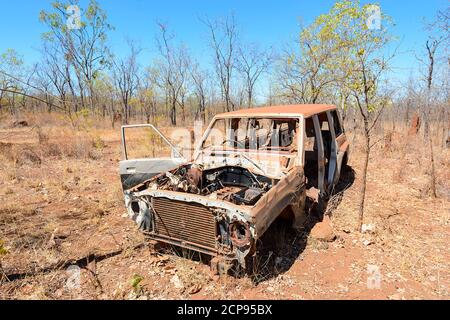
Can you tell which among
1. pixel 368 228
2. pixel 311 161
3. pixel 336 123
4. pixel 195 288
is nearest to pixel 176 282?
pixel 195 288

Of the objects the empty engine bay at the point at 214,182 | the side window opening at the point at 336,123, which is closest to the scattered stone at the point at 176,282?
the empty engine bay at the point at 214,182

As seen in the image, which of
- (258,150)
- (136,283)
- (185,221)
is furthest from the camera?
(258,150)

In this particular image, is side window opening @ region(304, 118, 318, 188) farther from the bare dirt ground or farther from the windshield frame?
the windshield frame

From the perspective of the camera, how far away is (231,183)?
12.6ft

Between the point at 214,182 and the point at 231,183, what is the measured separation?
0.24 metres

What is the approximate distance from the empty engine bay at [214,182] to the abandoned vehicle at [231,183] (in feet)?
0.04

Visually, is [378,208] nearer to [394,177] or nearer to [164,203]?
[394,177]

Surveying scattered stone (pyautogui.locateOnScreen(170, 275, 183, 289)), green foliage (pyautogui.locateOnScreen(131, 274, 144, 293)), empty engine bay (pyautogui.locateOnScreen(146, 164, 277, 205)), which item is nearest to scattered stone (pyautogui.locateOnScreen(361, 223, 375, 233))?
empty engine bay (pyautogui.locateOnScreen(146, 164, 277, 205))

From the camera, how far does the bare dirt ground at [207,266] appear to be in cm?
281

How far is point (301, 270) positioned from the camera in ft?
10.3

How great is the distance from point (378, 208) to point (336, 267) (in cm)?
207

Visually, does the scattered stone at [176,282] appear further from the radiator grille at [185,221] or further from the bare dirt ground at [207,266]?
the radiator grille at [185,221]

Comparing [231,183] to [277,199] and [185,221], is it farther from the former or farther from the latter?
[185,221]
